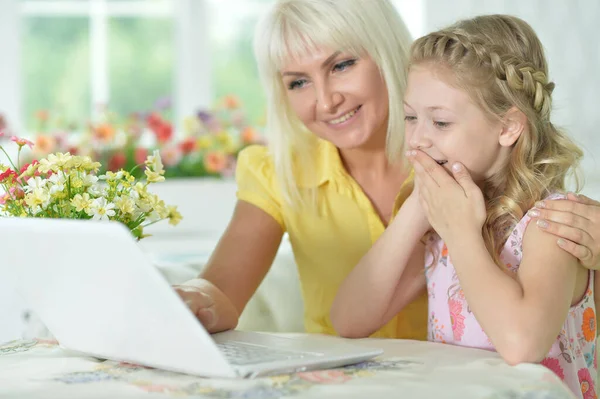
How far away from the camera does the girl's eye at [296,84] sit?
6.86 feet

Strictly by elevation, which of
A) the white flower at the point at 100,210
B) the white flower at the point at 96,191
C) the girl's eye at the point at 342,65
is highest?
the girl's eye at the point at 342,65

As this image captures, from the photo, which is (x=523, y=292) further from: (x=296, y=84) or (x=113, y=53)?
(x=113, y=53)

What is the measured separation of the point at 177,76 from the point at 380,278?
10.2ft

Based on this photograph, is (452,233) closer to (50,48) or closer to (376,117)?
(376,117)

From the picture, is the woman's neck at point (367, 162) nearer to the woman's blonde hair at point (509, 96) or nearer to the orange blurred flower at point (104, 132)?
the woman's blonde hair at point (509, 96)

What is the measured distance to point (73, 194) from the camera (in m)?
1.41

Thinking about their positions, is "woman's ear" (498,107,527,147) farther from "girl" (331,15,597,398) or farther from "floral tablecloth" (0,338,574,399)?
"floral tablecloth" (0,338,574,399)

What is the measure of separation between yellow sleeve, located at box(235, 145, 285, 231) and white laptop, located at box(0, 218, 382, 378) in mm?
Answer: 834

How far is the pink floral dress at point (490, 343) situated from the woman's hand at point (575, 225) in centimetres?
9

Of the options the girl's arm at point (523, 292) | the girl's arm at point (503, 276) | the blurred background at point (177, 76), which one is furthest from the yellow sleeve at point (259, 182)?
the blurred background at point (177, 76)

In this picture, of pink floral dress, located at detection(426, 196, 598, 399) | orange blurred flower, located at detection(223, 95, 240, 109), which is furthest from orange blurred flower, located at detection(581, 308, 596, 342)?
orange blurred flower, located at detection(223, 95, 240, 109)

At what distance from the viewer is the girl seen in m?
1.53

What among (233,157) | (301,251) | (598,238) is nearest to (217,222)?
(233,157)

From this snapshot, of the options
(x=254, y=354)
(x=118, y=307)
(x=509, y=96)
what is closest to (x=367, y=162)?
(x=509, y=96)
